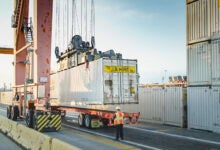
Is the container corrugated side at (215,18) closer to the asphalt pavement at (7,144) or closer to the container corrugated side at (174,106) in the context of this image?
the container corrugated side at (174,106)

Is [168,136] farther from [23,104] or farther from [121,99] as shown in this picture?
[23,104]

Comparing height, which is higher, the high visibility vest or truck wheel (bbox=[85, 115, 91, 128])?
the high visibility vest

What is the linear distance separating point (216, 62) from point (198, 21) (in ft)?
11.0

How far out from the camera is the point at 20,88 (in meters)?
24.8

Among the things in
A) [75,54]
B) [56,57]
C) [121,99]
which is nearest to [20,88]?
[56,57]

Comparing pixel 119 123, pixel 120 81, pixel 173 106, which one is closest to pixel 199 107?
pixel 173 106

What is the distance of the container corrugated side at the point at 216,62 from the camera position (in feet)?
61.8

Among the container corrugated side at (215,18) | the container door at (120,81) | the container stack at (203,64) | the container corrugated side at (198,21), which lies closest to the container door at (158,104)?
the container stack at (203,64)

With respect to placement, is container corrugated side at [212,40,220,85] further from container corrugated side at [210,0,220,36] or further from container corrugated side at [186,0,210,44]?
container corrugated side at [186,0,210,44]

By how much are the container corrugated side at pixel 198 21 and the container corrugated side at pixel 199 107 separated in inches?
140

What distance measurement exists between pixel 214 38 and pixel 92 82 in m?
8.24

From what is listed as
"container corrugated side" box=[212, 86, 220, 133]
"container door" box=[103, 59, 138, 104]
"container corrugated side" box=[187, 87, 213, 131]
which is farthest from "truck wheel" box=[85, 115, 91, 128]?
"container corrugated side" box=[212, 86, 220, 133]

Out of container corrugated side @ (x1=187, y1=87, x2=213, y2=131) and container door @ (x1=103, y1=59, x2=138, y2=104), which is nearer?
container door @ (x1=103, y1=59, x2=138, y2=104)

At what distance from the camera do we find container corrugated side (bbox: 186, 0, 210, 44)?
784 inches
